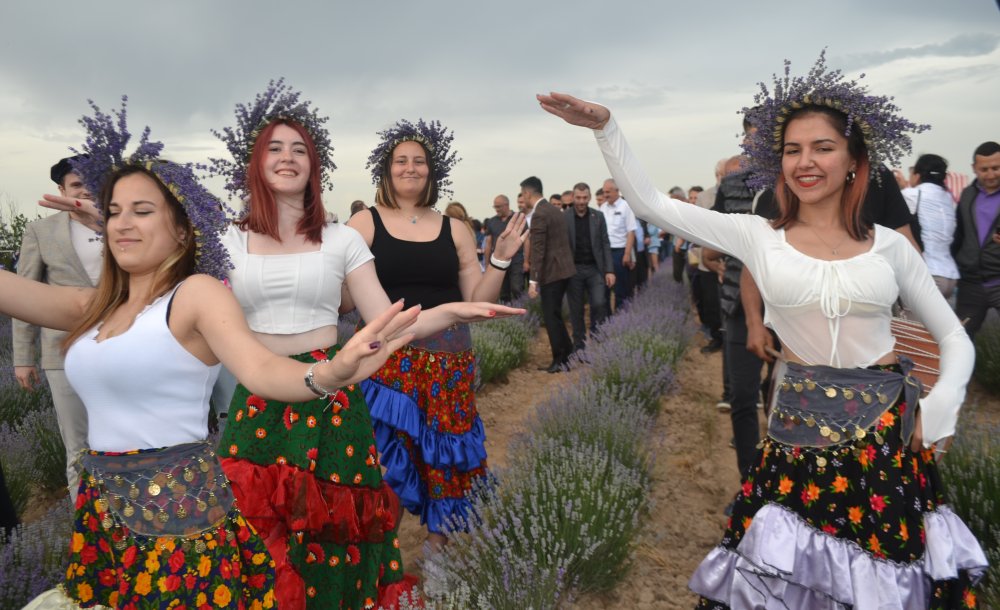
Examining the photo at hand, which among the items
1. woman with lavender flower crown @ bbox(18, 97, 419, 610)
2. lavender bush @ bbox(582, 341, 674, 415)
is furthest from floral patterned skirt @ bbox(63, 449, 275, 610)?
lavender bush @ bbox(582, 341, 674, 415)

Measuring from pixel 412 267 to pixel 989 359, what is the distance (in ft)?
20.2

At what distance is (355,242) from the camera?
2.78 m

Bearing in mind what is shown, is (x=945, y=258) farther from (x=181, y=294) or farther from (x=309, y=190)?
(x=181, y=294)

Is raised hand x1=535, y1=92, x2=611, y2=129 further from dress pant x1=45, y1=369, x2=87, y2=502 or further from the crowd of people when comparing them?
dress pant x1=45, y1=369, x2=87, y2=502

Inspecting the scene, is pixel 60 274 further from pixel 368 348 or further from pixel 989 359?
pixel 989 359

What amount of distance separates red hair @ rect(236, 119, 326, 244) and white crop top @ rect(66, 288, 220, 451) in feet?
2.94

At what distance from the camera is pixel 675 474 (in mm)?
5004

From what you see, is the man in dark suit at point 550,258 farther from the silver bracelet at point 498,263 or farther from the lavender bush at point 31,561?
the lavender bush at point 31,561

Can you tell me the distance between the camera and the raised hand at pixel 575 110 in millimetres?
2275

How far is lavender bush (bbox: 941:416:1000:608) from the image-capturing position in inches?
115

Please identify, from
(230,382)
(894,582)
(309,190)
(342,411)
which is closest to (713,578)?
(894,582)

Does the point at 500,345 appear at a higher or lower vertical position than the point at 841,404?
lower

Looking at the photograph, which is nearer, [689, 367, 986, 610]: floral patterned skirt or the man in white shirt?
[689, 367, 986, 610]: floral patterned skirt

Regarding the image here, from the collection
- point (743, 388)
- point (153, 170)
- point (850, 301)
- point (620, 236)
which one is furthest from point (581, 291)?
point (153, 170)
